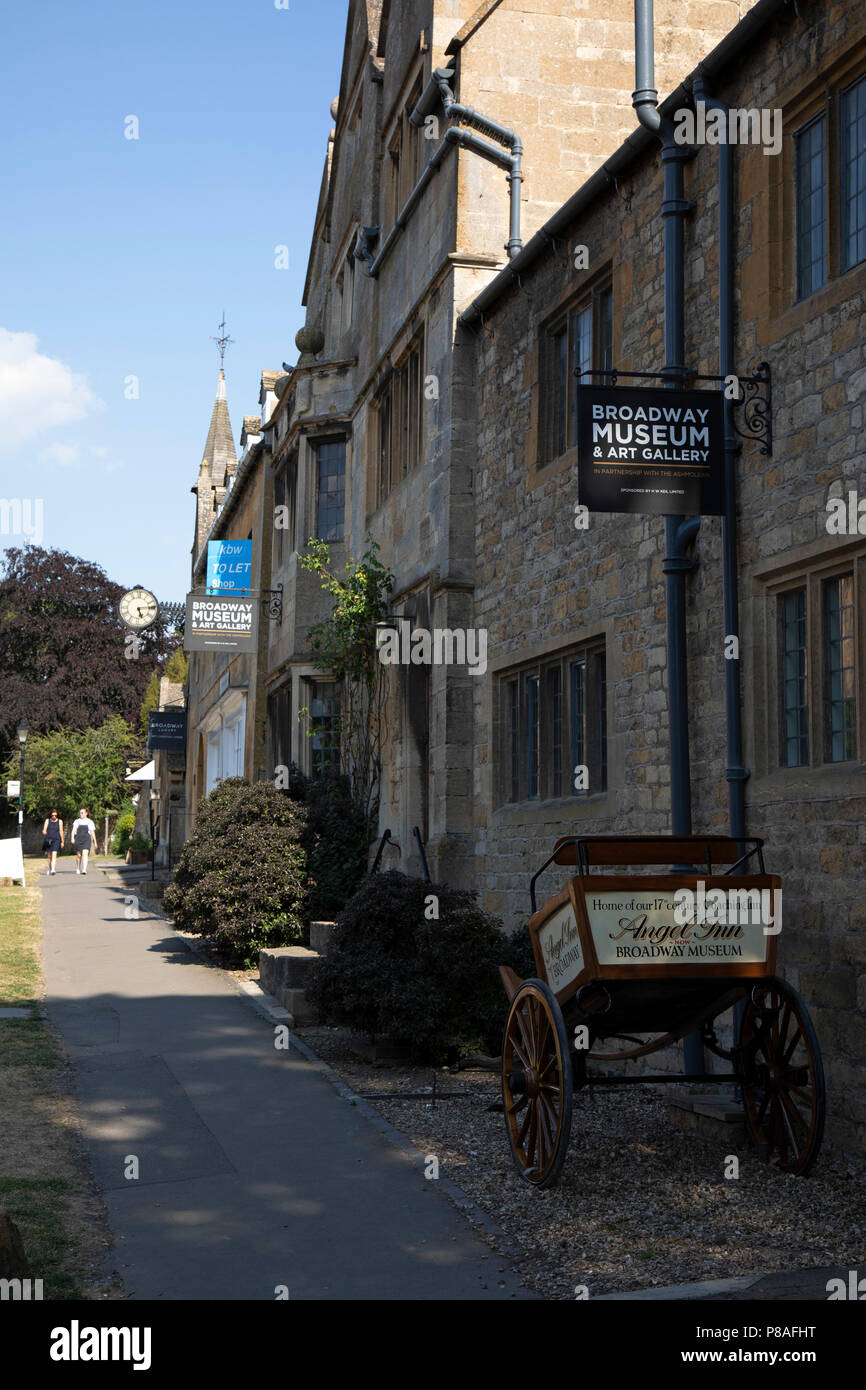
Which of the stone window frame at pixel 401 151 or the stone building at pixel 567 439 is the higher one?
the stone window frame at pixel 401 151

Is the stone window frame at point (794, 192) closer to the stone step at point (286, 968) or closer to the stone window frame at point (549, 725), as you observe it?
the stone window frame at point (549, 725)

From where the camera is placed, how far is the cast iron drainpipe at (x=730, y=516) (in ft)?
26.4

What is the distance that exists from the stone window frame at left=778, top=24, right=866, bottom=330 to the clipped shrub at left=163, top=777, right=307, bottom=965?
8.87m

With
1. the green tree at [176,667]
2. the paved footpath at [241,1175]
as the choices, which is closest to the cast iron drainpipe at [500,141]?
the paved footpath at [241,1175]

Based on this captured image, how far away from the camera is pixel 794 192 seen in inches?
318

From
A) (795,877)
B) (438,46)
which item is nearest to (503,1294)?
(795,877)

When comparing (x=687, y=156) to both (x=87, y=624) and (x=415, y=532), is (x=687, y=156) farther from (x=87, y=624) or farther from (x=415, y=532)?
(x=87, y=624)

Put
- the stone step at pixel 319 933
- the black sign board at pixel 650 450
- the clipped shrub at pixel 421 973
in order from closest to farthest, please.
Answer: the black sign board at pixel 650 450 < the clipped shrub at pixel 421 973 < the stone step at pixel 319 933

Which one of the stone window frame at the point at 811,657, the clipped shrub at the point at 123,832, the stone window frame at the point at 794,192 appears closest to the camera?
the stone window frame at the point at 811,657

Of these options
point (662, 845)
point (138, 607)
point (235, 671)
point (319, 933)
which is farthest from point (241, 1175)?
point (138, 607)

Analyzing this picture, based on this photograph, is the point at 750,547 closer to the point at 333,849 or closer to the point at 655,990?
the point at 655,990

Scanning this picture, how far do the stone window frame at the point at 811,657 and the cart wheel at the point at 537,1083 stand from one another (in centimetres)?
208

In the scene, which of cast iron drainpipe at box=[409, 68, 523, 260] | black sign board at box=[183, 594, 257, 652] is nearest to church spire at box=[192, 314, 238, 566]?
black sign board at box=[183, 594, 257, 652]

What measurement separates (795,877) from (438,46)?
10863mm
